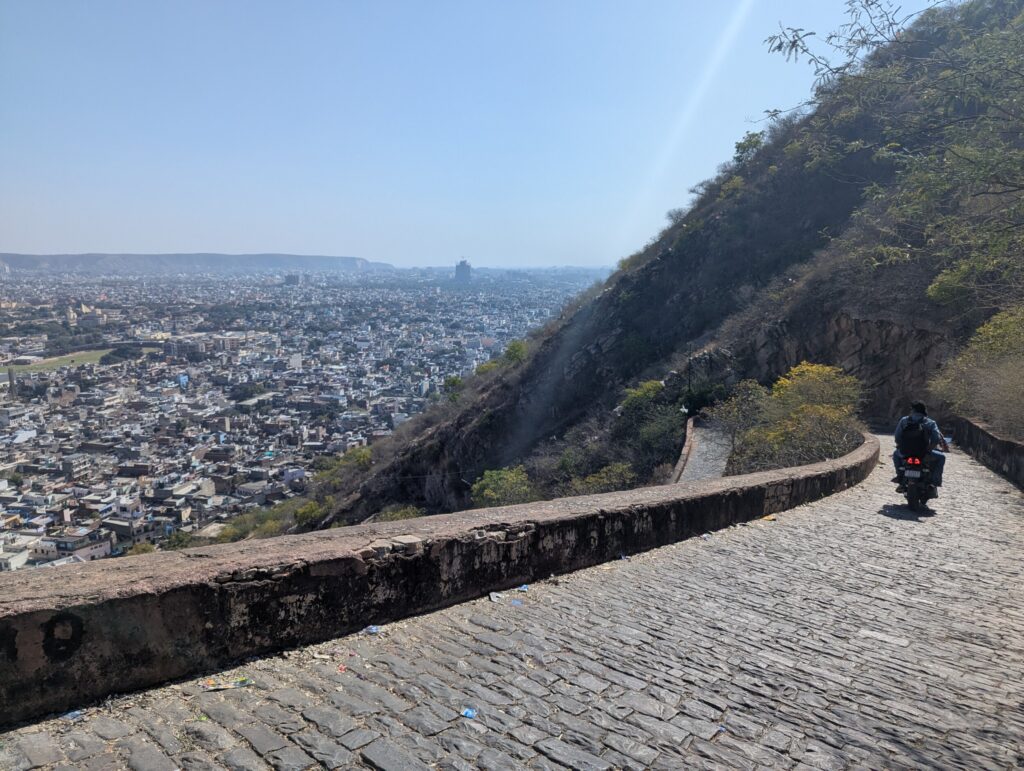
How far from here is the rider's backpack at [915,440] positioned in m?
8.00

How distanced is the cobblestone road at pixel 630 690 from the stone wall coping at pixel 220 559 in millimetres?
428

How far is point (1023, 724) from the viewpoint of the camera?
3023 millimetres

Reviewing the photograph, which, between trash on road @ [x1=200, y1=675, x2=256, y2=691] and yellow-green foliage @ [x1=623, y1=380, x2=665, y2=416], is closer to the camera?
trash on road @ [x1=200, y1=675, x2=256, y2=691]

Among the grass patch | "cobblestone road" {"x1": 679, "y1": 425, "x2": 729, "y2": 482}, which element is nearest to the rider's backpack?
"cobblestone road" {"x1": 679, "y1": 425, "x2": 729, "y2": 482}

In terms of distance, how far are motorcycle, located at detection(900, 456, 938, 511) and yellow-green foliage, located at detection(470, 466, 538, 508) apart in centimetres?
1027

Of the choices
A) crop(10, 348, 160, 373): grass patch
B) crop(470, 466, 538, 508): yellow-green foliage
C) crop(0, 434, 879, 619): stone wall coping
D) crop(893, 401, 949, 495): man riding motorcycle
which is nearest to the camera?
crop(0, 434, 879, 619): stone wall coping

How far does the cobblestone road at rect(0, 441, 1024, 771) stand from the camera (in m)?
2.46

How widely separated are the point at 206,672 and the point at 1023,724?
11.9 ft

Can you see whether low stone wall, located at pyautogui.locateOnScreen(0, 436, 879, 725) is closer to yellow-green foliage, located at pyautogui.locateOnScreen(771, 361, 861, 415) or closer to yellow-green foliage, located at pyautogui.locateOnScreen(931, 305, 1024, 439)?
yellow-green foliage, located at pyautogui.locateOnScreen(931, 305, 1024, 439)

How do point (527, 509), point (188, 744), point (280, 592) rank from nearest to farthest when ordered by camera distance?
point (188, 744) → point (280, 592) → point (527, 509)

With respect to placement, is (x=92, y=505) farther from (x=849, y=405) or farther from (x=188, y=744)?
(x=188, y=744)

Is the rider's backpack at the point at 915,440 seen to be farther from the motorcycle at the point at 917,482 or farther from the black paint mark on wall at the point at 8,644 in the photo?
the black paint mark on wall at the point at 8,644

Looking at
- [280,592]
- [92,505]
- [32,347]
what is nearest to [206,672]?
[280,592]

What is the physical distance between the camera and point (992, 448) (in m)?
11.5
